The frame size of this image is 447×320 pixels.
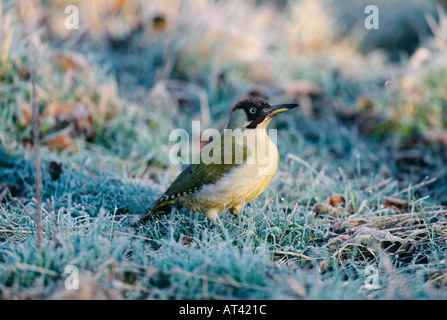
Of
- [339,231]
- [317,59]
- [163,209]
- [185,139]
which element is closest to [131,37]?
[185,139]

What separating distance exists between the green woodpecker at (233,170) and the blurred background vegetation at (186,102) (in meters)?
0.21

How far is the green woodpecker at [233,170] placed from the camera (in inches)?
115

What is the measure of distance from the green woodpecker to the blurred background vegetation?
8.2 inches

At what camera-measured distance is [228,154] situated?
3002mm

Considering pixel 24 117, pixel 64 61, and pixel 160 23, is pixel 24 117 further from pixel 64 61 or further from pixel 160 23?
pixel 160 23

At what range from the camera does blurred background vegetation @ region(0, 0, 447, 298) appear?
3.72 m

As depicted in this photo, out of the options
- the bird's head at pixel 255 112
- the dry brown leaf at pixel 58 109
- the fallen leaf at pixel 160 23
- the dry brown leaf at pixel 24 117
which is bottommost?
the bird's head at pixel 255 112

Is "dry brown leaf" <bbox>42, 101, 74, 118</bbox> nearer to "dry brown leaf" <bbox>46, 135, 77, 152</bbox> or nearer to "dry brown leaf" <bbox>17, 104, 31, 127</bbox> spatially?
"dry brown leaf" <bbox>17, 104, 31, 127</bbox>

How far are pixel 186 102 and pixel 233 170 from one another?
10.2 feet

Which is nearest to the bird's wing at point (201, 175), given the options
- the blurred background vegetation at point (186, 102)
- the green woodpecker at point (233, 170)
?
the green woodpecker at point (233, 170)

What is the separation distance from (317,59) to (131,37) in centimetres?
294

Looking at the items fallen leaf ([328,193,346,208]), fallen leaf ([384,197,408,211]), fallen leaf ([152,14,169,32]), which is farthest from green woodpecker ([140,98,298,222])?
fallen leaf ([152,14,169,32])

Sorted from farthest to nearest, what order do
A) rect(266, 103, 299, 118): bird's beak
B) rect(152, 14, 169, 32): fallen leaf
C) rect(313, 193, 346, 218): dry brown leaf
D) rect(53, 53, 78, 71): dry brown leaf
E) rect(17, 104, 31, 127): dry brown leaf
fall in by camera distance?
rect(152, 14, 169, 32): fallen leaf, rect(53, 53, 78, 71): dry brown leaf, rect(17, 104, 31, 127): dry brown leaf, rect(313, 193, 346, 218): dry brown leaf, rect(266, 103, 299, 118): bird's beak
